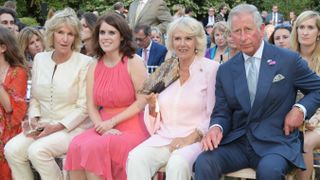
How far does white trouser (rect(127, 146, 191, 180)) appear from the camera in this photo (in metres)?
3.79

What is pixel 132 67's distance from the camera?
4.56m

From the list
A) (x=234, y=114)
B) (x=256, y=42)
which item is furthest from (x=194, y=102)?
(x=256, y=42)

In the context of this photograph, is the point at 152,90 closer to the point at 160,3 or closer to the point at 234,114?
the point at 234,114

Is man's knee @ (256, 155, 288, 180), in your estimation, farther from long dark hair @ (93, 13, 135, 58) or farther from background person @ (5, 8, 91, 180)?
background person @ (5, 8, 91, 180)

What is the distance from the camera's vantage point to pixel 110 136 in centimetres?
427

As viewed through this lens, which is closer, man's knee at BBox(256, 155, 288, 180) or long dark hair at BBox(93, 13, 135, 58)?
man's knee at BBox(256, 155, 288, 180)

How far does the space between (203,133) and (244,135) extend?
1.26ft

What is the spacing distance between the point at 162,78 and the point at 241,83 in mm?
812

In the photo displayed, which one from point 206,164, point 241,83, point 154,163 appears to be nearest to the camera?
point 206,164

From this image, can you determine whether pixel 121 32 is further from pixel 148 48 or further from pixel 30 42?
pixel 148 48

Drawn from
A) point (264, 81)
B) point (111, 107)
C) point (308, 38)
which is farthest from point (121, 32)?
point (308, 38)

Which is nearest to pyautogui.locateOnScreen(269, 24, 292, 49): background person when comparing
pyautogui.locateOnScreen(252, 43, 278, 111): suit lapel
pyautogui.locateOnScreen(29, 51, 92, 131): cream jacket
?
pyautogui.locateOnScreen(252, 43, 278, 111): suit lapel

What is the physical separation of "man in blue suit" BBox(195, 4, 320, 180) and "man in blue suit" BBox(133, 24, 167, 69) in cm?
328

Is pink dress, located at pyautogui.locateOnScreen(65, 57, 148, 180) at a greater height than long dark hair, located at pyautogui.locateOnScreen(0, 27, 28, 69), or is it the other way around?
long dark hair, located at pyautogui.locateOnScreen(0, 27, 28, 69)
